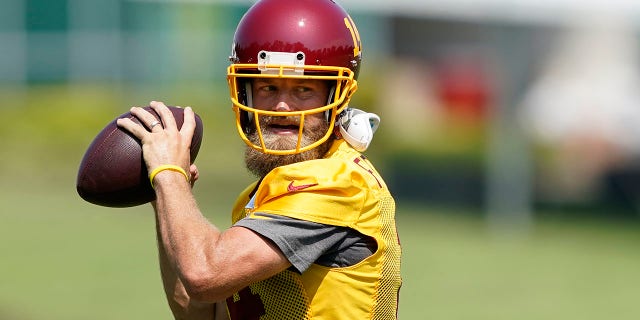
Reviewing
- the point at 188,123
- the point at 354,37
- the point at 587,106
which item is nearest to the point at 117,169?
the point at 188,123

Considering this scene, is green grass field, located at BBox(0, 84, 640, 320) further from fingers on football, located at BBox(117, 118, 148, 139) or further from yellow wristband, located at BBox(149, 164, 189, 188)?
yellow wristband, located at BBox(149, 164, 189, 188)

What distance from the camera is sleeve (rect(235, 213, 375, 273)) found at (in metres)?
3.32

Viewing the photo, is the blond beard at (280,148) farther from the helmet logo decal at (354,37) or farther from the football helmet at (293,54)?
the helmet logo decal at (354,37)

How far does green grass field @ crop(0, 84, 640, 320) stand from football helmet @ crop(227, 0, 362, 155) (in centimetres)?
557

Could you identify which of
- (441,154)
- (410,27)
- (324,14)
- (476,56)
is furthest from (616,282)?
(410,27)

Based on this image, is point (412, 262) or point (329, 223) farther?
point (412, 262)

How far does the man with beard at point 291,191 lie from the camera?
10.8 ft

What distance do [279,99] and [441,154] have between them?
19.3m

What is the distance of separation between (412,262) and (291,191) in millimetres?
8957

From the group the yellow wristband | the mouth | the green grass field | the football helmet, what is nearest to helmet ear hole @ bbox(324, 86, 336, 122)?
the football helmet

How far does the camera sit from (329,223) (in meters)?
3.38

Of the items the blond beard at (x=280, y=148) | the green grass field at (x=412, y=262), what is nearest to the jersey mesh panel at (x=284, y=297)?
the blond beard at (x=280, y=148)

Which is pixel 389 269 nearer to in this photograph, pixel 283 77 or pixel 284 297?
pixel 284 297

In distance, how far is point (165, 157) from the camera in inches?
137
